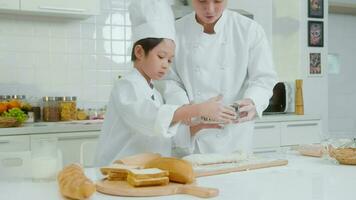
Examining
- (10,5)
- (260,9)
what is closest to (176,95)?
(10,5)

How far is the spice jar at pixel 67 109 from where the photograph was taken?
2.91 m

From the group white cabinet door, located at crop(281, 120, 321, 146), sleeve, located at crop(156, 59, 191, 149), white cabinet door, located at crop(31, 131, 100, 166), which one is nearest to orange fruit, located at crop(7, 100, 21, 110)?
white cabinet door, located at crop(31, 131, 100, 166)

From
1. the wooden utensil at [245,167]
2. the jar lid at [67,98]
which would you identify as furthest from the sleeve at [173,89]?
the jar lid at [67,98]

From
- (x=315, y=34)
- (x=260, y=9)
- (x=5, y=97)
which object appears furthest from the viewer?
(x=315, y=34)

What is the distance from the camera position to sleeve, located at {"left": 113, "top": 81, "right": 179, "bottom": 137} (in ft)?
4.28

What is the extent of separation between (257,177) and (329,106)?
11.3 feet

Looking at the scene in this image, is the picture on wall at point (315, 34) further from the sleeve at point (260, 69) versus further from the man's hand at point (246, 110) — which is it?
the man's hand at point (246, 110)

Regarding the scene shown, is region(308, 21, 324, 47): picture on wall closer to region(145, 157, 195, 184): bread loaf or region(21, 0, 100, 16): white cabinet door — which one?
region(21, 0, 100, 16): white cabinet door

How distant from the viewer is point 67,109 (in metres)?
2.91

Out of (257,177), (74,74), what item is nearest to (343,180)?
(257,177)

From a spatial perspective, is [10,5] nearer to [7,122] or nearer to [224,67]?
[7,122]

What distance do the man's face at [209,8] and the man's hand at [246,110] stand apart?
1.10ft

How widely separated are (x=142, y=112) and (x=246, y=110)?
1.18 feet

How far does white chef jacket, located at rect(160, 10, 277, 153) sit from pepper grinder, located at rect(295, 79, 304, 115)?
6.46ft
